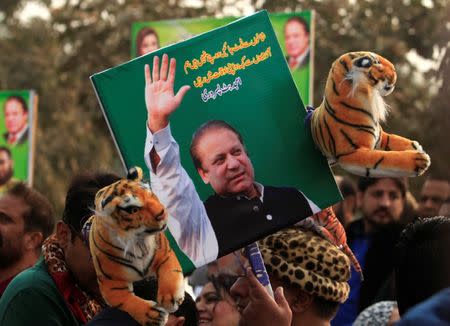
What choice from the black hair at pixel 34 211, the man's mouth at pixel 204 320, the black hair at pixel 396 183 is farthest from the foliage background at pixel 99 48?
the man's mouth at pixel 204 320

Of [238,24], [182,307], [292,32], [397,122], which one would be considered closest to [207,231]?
[238,24]

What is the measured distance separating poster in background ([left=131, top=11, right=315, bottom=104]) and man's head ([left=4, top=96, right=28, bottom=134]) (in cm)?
106

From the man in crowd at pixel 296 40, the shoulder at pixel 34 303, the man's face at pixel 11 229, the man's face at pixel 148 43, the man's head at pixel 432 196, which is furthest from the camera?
the man's face at pixel 148 43

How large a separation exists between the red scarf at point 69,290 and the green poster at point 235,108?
35.5 inches

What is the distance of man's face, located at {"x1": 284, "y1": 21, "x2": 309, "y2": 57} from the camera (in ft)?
27.2

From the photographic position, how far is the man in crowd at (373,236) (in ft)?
20.2

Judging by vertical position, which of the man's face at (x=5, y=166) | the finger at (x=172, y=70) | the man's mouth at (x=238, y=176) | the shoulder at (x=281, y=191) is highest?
the man's face at (x=5, y=166)

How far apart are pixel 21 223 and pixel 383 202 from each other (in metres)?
2.50

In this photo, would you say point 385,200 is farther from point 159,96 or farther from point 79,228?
point 159,96

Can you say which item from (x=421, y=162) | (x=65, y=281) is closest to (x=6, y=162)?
(x=65, y=281)

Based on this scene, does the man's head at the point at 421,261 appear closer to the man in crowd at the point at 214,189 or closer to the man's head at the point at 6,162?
the man in crowd at the point at 214,189

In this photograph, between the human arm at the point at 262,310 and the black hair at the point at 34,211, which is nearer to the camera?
the human arm at the point at 262,310

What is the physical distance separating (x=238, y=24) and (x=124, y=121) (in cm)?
41

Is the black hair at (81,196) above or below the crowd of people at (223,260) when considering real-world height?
above
